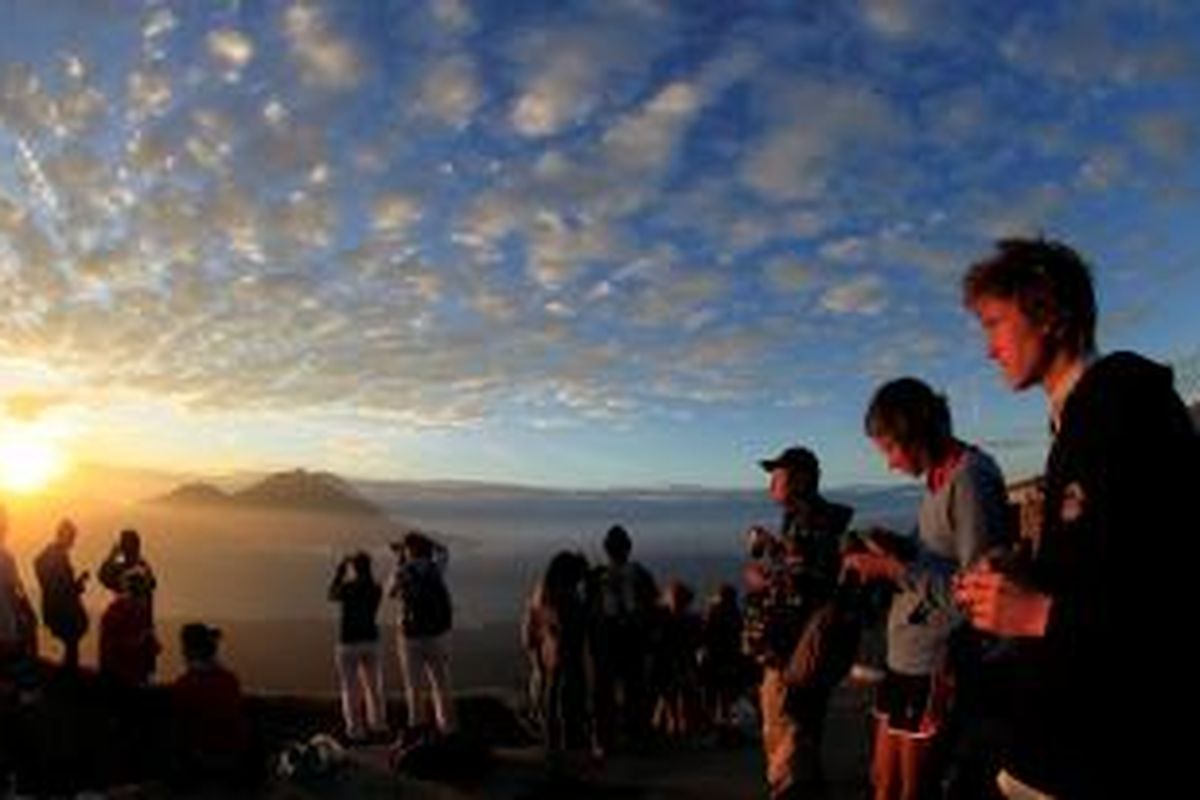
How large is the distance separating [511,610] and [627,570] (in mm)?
116626

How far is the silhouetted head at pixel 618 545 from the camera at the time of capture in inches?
573

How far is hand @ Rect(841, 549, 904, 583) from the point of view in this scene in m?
5.40

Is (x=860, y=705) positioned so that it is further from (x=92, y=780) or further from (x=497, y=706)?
(x=92, y=780)

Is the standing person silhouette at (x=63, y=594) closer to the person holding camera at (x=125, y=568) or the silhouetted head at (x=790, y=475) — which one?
the person holding camera at (x=125, y=568)

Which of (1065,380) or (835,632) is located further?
(835,632)

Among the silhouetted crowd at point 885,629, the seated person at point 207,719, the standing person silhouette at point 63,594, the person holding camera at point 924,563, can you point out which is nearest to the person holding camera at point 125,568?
the silhouetted crowd at point 885,629

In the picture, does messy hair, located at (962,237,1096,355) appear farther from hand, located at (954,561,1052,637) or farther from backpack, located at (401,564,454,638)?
backpack, located at (401,564,454,638)

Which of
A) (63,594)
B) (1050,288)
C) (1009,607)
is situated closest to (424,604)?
(63,594)

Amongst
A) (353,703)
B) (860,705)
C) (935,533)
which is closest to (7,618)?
(353,703)

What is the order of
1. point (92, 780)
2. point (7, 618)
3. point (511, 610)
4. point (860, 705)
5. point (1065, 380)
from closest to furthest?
point (1065, 380) → point (92, 780) → point (7, 618) → point (860, 705) → point (511, 610)

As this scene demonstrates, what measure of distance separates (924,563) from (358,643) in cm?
1119

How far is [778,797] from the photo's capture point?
727 cm

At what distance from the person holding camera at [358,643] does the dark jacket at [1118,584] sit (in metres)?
13.3

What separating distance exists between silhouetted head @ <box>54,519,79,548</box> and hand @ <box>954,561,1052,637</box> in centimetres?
1466
